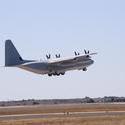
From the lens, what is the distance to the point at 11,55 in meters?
95.8

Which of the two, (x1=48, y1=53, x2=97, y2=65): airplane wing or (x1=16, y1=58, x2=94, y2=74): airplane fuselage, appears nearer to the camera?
(x1=16, y1=58, x2=94, y2=74): airplane fuselage

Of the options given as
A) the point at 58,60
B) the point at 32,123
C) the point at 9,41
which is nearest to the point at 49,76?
the point at 58,60

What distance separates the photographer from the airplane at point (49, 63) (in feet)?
310

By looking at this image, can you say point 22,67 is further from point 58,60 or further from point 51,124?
point 51,124

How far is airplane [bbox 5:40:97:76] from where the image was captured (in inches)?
3716

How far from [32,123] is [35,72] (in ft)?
110

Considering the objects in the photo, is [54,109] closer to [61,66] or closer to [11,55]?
[61,66]

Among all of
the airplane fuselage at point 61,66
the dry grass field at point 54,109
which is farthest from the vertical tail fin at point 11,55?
the dry grass field at point 54,109

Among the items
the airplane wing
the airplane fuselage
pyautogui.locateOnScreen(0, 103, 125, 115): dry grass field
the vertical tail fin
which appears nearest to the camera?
pyautogui.locateOnScreen(0, 103, 125, 115): dry grass field

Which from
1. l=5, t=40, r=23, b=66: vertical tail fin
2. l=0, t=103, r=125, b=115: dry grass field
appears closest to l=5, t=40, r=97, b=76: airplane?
l=5, t=40, r=23, b=66: vertical tail fin

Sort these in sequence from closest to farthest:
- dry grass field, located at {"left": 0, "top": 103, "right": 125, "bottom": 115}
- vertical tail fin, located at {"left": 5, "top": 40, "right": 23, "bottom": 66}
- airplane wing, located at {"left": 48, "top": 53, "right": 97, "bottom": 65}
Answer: dry grass field, located at {"left": 0, "top": 103, "right": 125, "bottom": 115}, vertical tail fin, located at {"left": 5, "top": 40, "right": 23, "bottom": 66}, airplane wing, located at {"left": 48, "top": 53, "right": 97, "bottom": 65}

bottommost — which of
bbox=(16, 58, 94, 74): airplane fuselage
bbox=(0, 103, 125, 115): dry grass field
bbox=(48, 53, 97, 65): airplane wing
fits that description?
bbox=(0, 103, 125, 115): dry grass field

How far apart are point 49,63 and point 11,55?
318 inches

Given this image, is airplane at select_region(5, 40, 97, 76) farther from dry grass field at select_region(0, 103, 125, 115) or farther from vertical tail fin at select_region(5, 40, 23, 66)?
Answer: dry grass field at select_region(0, 103, 125, 115)
